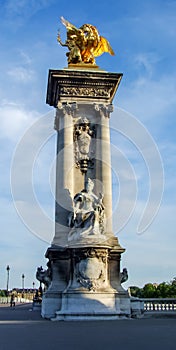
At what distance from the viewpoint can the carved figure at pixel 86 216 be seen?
68.9 feet

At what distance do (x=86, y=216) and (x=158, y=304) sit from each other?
7165mm

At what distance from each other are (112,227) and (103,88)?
24.6 feet

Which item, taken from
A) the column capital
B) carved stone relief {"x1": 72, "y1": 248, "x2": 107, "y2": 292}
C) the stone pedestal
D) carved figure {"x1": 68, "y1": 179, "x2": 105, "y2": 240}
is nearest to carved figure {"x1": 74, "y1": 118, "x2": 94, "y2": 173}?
the stone pedestal

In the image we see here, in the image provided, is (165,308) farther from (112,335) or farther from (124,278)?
(112,335)

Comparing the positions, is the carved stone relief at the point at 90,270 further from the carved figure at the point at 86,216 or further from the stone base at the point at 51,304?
the stone base at the point at 51,304

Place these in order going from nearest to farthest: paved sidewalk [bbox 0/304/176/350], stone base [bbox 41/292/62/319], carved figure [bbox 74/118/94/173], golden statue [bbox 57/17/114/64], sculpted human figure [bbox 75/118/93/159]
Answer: paved sidewalk [bbox 0/304/176/350] < stone base [bbox 41/292/62/319] < carved figure [bbox 74/118/94/173] < sculpted human figure [bbox 75/118/93/159] < golden statue [bbox 57/17/114/64]

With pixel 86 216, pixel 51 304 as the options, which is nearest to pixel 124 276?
pixel 86 216

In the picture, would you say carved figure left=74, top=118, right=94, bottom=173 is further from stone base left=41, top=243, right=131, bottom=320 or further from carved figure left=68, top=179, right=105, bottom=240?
stone base left=41, top=243, right=131, bottom=320

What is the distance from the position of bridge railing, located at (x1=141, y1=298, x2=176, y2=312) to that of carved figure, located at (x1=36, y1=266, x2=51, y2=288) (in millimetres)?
5230

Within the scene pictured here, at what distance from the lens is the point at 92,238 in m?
20.4

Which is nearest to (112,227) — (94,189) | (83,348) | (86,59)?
(94,189)

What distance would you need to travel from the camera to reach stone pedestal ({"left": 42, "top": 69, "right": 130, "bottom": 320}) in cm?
1991

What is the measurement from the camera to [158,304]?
24938 mm

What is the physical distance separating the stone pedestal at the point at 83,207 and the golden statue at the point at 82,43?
65.7 inches
